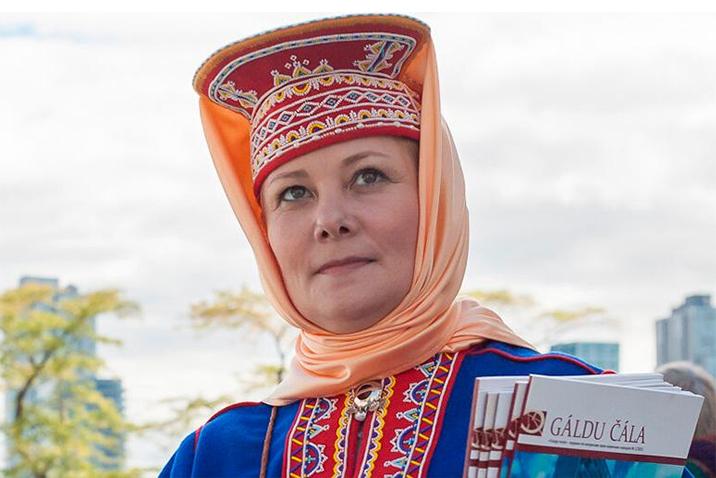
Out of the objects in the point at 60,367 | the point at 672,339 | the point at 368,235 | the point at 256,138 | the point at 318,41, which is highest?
the point at 672,339

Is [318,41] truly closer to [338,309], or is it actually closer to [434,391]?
[338,309]

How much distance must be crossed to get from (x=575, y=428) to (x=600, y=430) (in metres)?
0.04

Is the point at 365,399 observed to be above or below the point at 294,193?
below

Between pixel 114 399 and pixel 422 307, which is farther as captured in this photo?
pixel 114 399

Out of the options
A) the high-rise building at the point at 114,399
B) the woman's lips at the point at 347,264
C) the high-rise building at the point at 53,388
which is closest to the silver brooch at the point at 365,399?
the woman's lips at the point at 347,264

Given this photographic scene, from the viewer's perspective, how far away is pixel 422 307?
1932mm

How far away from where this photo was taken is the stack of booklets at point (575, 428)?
151 cm

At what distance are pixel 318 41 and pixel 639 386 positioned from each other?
2.61 feet

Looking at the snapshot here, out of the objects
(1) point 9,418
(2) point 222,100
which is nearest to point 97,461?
(1) point 9,418

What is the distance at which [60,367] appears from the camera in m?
13.8

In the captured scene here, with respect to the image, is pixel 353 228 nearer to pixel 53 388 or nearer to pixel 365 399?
pixel 365 399

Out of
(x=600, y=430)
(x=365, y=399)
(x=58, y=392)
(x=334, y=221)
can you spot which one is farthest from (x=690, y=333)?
(x=600, y=430)

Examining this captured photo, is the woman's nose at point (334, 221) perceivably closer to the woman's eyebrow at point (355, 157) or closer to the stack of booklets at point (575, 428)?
the woman's eyebrow at point (355, 157)

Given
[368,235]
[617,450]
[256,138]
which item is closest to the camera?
[617,450]
